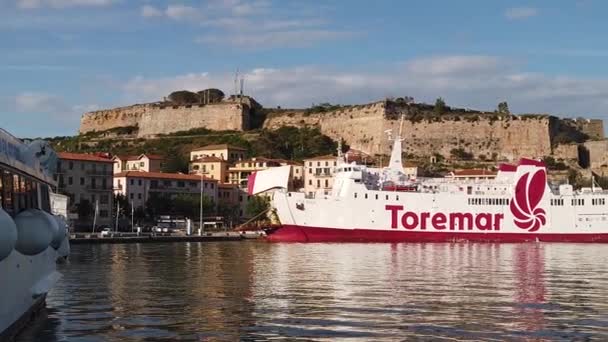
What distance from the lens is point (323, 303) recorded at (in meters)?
17.2

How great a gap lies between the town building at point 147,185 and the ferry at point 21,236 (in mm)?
56653

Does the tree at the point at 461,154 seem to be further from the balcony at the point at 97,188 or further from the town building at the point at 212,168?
the balcony at the point at 97,188

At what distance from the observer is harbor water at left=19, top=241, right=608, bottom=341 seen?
13422 mm

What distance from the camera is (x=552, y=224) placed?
59094 mm

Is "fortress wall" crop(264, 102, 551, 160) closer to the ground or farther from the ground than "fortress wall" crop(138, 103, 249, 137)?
closer to the ground

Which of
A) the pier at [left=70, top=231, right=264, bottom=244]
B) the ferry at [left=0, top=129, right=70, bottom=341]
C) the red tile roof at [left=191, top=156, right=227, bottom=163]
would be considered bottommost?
the pier at [left=70, top=231, right=264, bottom=244]

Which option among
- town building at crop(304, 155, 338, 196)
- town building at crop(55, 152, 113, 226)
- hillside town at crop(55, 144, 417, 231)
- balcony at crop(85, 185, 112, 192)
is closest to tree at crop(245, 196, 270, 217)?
hillside town at crop(55, 144, 417, 231)

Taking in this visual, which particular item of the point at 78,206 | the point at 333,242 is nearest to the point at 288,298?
the point at 333,242

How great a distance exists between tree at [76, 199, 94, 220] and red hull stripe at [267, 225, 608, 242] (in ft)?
53.2

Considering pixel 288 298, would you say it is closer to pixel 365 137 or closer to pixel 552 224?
pixel 552 224

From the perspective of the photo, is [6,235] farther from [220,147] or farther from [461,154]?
[461,154]

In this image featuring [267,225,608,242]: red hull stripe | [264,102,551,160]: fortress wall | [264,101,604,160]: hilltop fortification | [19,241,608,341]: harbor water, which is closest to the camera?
[19,241,608,341]: harbor water

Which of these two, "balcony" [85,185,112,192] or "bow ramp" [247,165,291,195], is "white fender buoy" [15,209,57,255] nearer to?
"bow ramp" [247,165,291,195]

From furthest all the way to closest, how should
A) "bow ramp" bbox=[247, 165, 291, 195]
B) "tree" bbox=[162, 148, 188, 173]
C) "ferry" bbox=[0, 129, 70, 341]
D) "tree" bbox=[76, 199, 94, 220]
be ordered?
"tree" bbox=[162, 148, 188, 173]
"bow ramp" bbox=[247, 165, 291, 195]
"tree" bbox=[76, 199, 94, 220]
"ferry" bbox=[0, 129, 70, 341]
